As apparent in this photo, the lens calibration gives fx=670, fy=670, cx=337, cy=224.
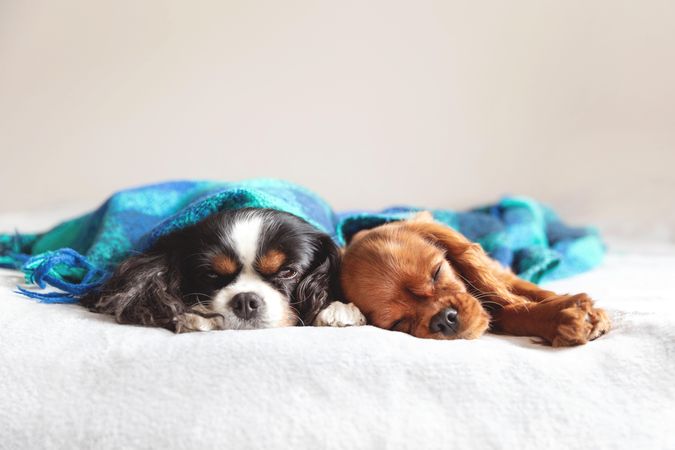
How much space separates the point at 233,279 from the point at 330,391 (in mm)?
639

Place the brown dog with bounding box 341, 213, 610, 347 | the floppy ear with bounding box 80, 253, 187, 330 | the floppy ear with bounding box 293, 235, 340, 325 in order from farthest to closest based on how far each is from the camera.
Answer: the floppy ear with bounding box 293, 235, 340, 325 → the floppy ear with bounding box 80, 253, 187, 330 → the brown dog with bounding box 341, 213, 610, 347

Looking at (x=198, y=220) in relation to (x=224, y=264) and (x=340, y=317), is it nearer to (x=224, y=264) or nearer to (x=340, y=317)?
(x=224, y=264)

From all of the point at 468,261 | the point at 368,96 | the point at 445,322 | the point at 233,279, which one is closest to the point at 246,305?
the point at 233,279

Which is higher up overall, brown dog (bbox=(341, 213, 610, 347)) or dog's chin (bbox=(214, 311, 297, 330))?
brown dog (bbox=(341, 213, 610, 347))

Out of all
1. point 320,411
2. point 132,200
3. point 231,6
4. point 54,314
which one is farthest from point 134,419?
point 231,6

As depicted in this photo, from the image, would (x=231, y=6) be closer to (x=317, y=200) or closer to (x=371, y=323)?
(x=317, y=200)

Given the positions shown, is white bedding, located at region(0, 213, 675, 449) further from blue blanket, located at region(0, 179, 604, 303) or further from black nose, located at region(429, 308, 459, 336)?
blue blanket, located at region(0, 179, 604, 303)

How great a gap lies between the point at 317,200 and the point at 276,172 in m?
1.27

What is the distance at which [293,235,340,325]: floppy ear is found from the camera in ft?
5.57

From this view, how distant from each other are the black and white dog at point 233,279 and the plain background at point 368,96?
1829mm

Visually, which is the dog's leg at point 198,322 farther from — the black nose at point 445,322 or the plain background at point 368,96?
the plain background at point 368,96

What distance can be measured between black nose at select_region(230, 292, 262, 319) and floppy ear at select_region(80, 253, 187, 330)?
0.13m

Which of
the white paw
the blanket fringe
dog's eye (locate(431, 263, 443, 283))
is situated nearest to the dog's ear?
dog's eye (locate(431, 263, 443, 283))

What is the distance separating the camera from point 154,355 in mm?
1246
